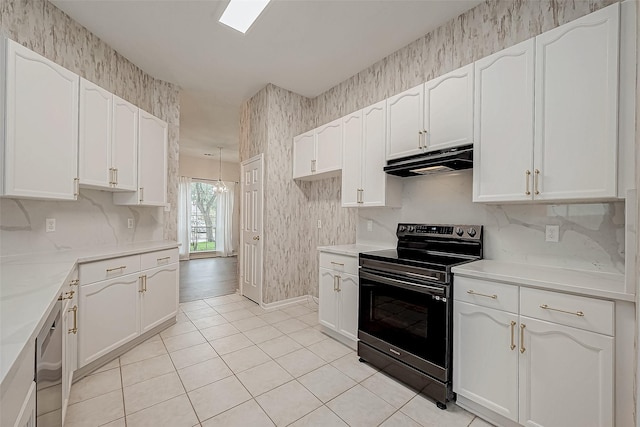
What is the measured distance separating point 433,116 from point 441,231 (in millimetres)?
953

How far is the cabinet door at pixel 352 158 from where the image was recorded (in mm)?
2785

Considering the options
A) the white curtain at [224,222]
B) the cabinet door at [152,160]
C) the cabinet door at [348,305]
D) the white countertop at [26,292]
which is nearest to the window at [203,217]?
the white curtain at [224,222]

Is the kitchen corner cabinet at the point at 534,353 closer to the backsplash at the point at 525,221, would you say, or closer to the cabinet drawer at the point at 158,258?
the backsplash at the point at 525,221

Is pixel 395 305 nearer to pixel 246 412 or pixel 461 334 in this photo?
pixel 461 334

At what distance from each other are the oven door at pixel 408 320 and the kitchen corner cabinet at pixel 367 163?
0.77 meters

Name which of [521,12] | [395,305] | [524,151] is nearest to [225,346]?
[395,305]

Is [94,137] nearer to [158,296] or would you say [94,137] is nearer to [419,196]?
[158,296]

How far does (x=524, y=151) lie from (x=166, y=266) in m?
3.22

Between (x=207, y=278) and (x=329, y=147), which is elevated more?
(x=329, y=147)

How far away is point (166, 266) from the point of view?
2855 millimetres

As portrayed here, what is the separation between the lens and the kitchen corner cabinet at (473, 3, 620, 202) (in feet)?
4.73

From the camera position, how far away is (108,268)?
219 cm

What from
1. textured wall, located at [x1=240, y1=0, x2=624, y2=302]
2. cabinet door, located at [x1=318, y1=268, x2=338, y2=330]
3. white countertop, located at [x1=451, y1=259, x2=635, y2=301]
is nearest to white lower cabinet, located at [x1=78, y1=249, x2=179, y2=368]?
textured wall, located at [x1=240, y1=0, x2=624, y2=302]

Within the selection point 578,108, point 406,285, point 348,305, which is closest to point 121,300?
point 348,305
